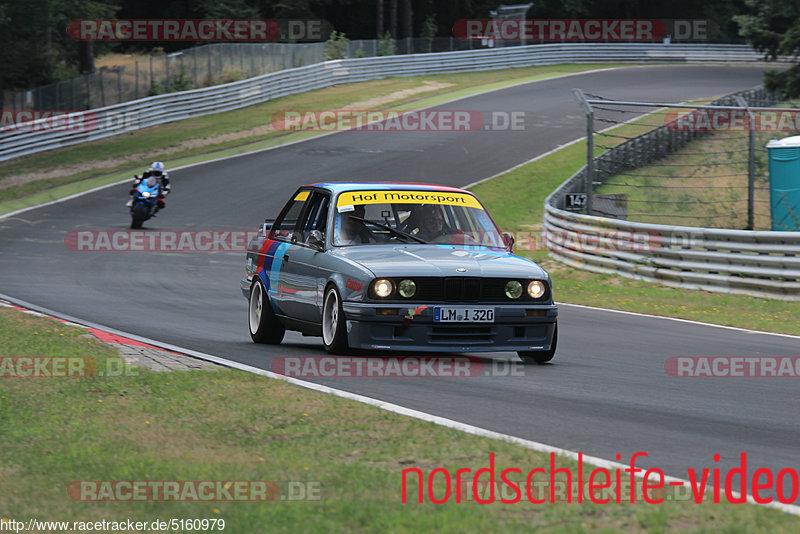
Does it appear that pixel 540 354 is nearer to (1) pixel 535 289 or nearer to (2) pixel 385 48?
(1) pixel 535 289

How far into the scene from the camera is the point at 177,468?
5.45 meters

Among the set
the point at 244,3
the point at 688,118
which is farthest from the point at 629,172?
the point at 244,3

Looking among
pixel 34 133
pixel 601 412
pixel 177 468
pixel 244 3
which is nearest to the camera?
pixel 177 468

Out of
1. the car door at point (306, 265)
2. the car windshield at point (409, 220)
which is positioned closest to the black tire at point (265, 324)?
the car door at point (306, 265)

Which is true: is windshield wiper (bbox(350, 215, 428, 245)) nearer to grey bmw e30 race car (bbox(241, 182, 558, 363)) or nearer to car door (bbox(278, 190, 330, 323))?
grey bmw e30 race car (bbox(241, 182, 558, 363))

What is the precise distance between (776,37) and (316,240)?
24.2 m

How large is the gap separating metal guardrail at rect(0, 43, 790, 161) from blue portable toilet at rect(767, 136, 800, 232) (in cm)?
2307

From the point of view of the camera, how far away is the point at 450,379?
8.20 metres

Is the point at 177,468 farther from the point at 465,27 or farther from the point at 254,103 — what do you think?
the point at 465,27

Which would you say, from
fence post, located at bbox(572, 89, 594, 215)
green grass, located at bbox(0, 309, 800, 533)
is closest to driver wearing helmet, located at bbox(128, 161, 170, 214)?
fence post, located at bbox(572, 89, 594, 215)

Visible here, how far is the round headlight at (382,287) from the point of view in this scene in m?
8.70

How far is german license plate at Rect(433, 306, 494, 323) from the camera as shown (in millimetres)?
8719

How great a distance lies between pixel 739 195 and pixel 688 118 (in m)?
6.44

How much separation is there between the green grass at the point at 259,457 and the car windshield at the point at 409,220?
2.25m
